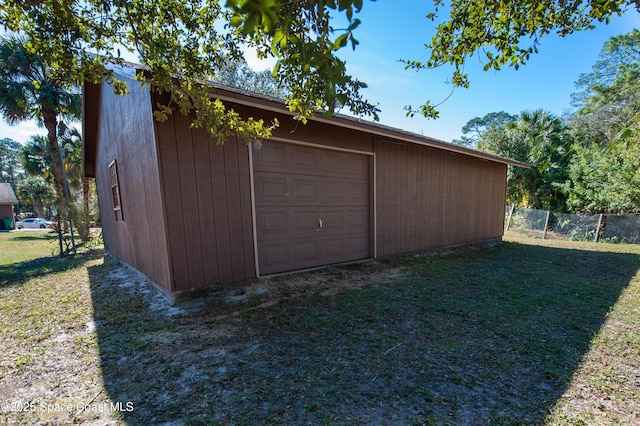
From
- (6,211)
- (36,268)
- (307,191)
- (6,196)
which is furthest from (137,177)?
(6,196)

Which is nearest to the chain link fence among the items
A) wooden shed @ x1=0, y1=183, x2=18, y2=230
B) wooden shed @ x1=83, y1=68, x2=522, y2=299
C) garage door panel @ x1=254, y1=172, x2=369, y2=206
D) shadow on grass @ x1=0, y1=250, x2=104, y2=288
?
wooden shed @ x1=83, y1=68, x2=522, y2=299

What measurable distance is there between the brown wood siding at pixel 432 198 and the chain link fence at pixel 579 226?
4.16 meters

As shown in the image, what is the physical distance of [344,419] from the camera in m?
1.64

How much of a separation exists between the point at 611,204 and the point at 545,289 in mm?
9708

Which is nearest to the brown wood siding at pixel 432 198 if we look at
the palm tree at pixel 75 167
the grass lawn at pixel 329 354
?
the grass lawn at pixel 329 354

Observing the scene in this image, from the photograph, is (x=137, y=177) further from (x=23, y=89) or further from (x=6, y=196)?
(x=6, y=196)

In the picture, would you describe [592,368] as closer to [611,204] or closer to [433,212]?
[433,212]

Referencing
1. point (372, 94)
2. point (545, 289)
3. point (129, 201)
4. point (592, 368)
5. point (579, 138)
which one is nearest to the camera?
point (592, 368)

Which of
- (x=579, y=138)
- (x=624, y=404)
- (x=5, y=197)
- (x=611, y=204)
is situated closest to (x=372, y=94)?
(x=624, y=404)

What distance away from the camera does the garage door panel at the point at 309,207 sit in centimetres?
445

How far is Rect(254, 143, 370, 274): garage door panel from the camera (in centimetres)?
445

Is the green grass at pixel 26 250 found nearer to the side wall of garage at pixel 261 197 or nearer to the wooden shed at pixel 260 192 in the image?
the wooden shed at pixel 260 192

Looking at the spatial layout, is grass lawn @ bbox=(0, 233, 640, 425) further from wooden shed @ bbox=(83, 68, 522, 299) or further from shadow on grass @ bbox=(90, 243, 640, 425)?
wooden shed @ bbox=(83, 68, 522, 299)

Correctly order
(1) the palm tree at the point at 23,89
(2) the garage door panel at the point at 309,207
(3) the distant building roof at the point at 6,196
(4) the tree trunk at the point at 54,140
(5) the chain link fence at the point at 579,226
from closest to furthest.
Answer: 1. (2) the garage door panel at the point at 309,207
2. (1) the palm tree at the point at 23,89
3. (5) the chain link fence at the point at 579,226
4. (4) the tree trunk at the point at 54,140
5. (3) the distant building roof at the point at 6,196
